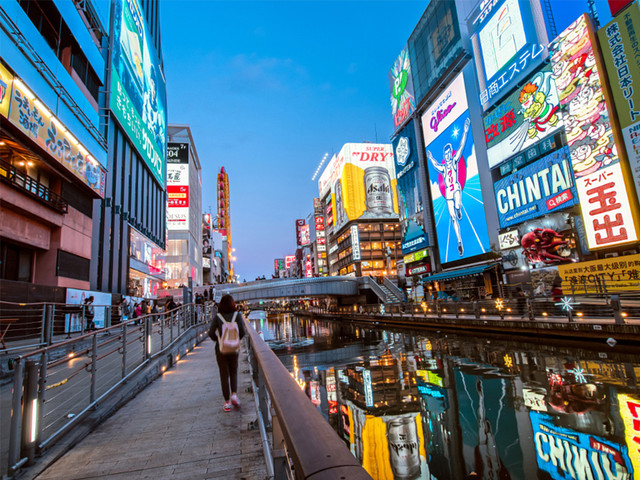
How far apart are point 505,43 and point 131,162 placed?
125 ft

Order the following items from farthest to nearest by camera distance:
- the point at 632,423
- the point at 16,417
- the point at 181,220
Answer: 1. the point at 181,220
2. the point at 632,423
3. the point at 16,417

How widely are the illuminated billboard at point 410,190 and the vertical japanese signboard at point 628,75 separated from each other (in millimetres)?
28582

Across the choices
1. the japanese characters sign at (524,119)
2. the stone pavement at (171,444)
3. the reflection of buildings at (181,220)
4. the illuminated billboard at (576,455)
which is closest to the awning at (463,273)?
the japanese characters sign at (524,119)

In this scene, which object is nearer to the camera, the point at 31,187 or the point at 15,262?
the point at 31,187

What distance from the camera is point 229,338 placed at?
18.6 feet

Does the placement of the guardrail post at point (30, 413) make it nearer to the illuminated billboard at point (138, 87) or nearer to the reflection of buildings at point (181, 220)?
the illuminated billboard at point (138, 87)

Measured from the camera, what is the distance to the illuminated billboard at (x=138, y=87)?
1225 inches

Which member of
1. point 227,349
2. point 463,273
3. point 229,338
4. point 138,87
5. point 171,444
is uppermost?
point 138,87

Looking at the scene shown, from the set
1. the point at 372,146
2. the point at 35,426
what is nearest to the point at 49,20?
the point at 35,426

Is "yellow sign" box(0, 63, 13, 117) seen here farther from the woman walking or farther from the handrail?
the handrail

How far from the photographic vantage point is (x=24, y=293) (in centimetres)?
1409

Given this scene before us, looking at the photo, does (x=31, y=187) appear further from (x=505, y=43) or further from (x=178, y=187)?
(x=178, y=187)

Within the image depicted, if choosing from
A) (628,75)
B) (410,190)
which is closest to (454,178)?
(410,190)

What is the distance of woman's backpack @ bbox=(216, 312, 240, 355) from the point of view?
5594 millimetres
